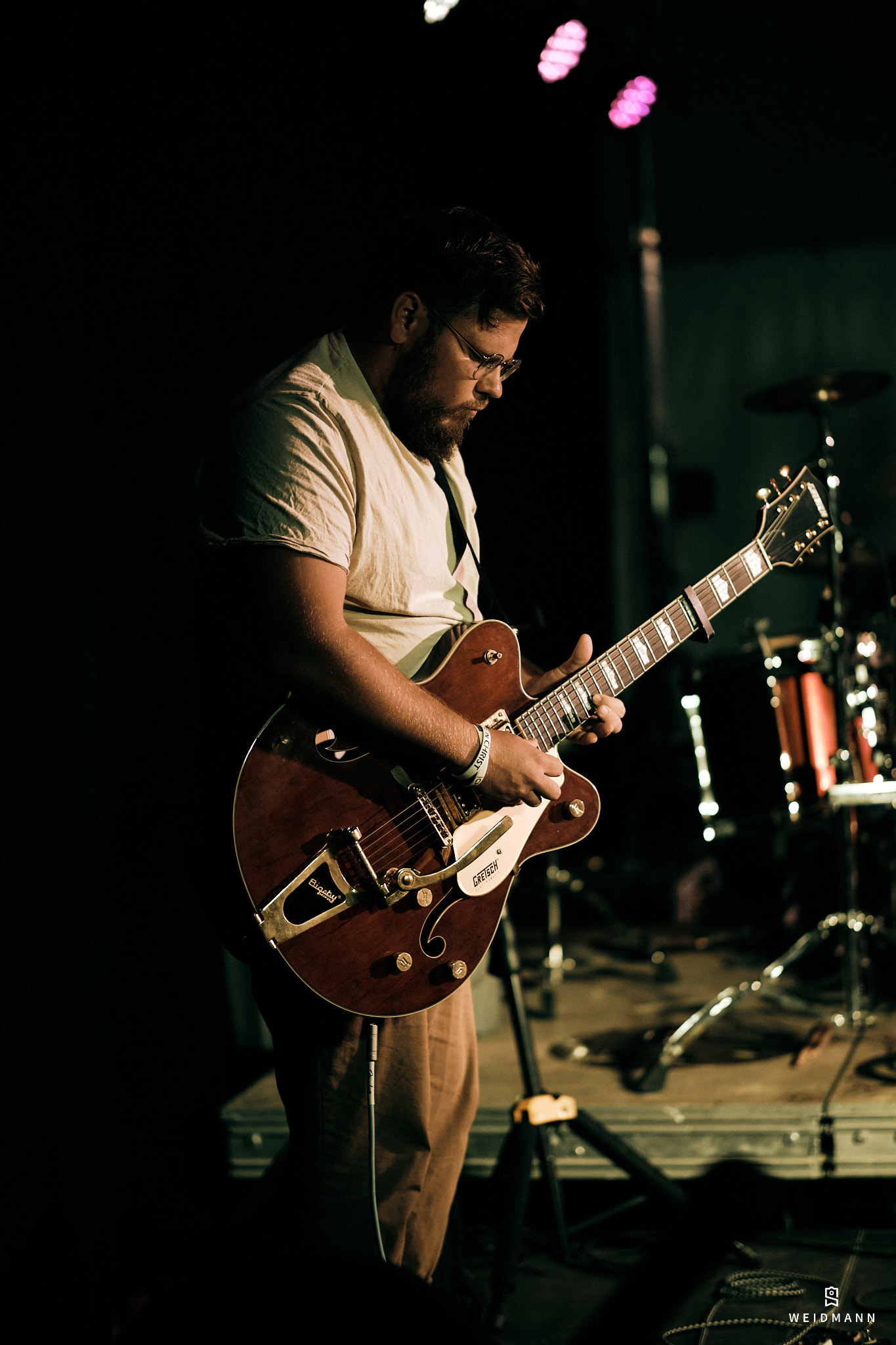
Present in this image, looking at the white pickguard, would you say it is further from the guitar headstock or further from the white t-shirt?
the guitar headstock

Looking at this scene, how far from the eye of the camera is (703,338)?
7.41 metres

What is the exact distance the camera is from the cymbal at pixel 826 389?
11.5ft

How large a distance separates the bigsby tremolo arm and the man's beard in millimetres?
761

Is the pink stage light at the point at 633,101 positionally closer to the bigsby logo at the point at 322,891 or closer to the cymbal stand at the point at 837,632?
the cymbal stand at the point at 837,632

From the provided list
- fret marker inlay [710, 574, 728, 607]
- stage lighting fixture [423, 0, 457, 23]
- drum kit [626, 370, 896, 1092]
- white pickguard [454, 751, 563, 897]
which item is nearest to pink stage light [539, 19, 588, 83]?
stage lighting fixture [423, 0, 457, 23]

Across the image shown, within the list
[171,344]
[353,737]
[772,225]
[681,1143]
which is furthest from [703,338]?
[353,737]

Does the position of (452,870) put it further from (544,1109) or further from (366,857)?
(544,1109)

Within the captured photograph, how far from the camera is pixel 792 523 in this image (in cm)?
260

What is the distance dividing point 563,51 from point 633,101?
0.74m

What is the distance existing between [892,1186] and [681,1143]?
31.5 inches

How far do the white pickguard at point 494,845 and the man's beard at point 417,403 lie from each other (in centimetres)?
68

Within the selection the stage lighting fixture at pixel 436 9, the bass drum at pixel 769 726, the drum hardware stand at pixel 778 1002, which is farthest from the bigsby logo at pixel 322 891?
the stage lighting fixture at pixel 436 9

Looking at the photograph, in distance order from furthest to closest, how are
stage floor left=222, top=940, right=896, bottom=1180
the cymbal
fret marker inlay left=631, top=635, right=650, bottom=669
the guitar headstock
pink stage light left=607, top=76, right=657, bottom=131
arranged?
pink stage light left=607, top=76, right=657, bottom=131 < the cymbal < stage floor left=222, top=940, right=896, bottom=1180 < the guitar headstock < fret marker inlay left=631, top=635, right=650, bottom=669

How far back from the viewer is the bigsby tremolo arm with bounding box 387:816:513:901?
1.86 metres
